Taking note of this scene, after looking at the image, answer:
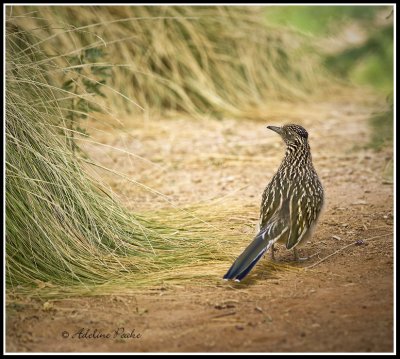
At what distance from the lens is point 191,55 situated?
357 inches

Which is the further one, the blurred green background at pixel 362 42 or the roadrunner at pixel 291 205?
the blurred green background at pixel 362 42

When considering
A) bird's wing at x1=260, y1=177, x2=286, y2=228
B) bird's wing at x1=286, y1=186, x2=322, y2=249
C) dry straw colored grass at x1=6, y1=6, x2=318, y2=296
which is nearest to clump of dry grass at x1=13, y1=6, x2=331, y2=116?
dry straw colored grass at x1=6, y1=6, x2=318, y2=296

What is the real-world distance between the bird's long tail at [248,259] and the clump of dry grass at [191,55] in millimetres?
4426

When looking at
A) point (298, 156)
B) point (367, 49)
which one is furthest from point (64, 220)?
point (367, 49)

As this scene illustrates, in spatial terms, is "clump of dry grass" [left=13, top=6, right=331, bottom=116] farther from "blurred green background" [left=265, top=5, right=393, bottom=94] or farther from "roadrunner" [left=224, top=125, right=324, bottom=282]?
"roadrunner" [left=224, top=125, right=324, bottom=282]

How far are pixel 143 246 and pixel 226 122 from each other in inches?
165

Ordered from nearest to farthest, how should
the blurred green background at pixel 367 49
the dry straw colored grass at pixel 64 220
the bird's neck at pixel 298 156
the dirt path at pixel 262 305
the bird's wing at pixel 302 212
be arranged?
the dirt path at pixel 262 305
the dry straw colored grass at pixel 64 220
the bird's wing at pixel 302 212
the bird's neck at pixel 298 156
the blurred green background at pixel 367 49

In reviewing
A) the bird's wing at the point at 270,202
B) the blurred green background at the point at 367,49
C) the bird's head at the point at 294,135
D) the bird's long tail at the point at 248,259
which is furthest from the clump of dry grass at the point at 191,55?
the bird's long tail at the point at 248,259

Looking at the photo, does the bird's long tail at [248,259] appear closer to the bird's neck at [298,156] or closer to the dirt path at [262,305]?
the dirt path at [262,305]

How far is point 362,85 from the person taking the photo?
11.3m

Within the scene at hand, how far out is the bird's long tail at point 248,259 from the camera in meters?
4.04

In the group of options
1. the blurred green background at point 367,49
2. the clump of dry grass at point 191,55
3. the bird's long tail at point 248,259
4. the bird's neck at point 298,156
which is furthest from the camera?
the clump of dry grass at point 191,55

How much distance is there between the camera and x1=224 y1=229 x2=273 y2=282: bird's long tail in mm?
4039

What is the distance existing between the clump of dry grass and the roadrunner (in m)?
3.80
